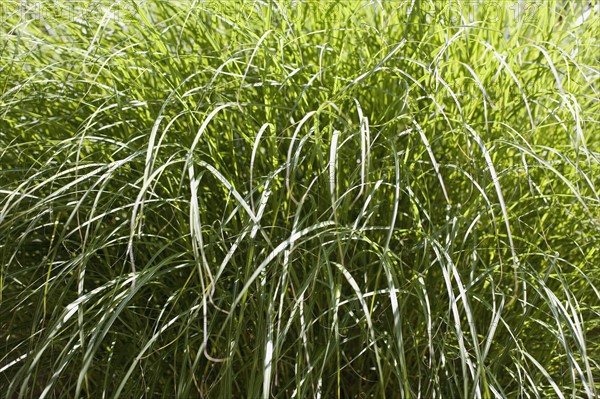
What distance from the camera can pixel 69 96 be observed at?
174cm

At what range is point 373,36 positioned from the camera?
1.78 m

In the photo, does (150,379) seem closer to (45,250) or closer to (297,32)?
(45,250)

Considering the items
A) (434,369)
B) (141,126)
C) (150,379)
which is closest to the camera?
(434,369)

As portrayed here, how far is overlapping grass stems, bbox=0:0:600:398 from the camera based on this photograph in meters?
1.43

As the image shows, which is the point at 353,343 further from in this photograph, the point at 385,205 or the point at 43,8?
the point at 43,8

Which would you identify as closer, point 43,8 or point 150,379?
point 150,379

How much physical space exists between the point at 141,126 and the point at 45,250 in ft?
1.16

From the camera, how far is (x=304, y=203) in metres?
1.57

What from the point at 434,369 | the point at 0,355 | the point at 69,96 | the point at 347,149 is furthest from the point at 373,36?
the point at 0,355

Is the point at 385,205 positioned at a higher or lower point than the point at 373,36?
lower

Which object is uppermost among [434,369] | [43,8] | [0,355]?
[43,8]

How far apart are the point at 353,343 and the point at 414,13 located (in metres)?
0.66

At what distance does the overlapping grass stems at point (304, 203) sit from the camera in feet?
4.70

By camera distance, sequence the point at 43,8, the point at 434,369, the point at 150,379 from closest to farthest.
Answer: the point at 434,369
the point at 150,379
the point at 43,8
